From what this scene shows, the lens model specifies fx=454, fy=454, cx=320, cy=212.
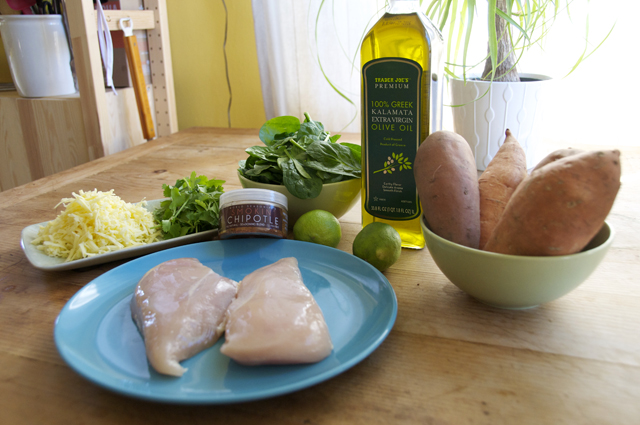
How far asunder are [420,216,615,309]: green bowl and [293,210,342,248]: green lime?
206 mm

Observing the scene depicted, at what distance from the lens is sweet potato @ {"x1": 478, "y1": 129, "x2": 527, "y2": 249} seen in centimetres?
63

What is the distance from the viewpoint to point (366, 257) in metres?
0.68

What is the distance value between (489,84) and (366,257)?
0.60m

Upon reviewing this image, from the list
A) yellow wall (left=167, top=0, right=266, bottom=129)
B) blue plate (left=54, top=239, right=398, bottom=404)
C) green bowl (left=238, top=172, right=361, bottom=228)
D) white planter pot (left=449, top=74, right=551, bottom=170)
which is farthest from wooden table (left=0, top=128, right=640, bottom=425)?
yellow wall (left=167, top=0, right=266, bottom=129)

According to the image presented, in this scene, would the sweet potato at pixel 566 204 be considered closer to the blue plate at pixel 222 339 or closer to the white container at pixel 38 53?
the blue plate at pixel 222 339

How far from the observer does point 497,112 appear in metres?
1.06

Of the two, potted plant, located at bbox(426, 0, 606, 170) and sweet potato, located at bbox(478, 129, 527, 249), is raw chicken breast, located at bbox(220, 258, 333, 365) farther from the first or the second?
potted plant, located at bbox(426, 0, 606, 170)

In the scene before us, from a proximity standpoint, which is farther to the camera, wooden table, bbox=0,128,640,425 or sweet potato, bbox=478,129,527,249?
sweet potato, bbox=478,129,527,249

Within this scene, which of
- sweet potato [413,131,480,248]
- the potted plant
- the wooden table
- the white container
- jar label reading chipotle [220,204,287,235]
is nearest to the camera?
the wooden table

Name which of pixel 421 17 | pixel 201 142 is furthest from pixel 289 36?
pixel 421 17

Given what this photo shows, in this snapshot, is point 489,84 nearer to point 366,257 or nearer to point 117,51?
point 366,257

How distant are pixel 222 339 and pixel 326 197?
37 cm

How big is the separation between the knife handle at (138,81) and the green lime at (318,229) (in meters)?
1.26

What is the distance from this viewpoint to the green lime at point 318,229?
0.74 meters
